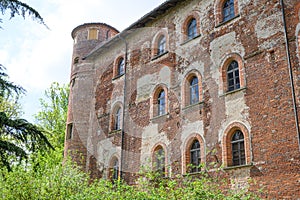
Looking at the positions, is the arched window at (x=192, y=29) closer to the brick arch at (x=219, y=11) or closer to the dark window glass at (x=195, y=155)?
the brick arch at (x=219, y=11)

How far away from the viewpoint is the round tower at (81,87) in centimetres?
2039

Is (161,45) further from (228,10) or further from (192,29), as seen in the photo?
(228,10)

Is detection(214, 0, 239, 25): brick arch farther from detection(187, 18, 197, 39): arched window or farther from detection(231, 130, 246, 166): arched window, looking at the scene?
detection(231, 130, 246, 166): arched window

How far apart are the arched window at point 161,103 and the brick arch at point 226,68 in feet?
11.1

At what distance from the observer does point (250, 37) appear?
1297 cm

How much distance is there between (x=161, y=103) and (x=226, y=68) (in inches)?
149

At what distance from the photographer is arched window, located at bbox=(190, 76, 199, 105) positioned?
14586 mm

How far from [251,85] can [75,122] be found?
11614mm

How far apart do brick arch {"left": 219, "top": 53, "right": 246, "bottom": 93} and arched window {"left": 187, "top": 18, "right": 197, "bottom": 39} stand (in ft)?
8.36

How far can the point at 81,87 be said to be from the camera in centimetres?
2156

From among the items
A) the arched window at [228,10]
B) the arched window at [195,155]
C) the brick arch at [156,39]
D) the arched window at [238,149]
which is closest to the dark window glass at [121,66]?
the brick arch at [156,39]

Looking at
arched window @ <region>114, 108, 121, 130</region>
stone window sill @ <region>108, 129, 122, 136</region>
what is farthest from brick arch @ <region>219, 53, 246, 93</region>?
arched window @ <region>114, 108, 121, 130</region>

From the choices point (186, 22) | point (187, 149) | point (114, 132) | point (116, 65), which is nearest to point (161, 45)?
point (186, 22)

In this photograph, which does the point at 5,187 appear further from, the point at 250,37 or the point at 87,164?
the point at 250,37
